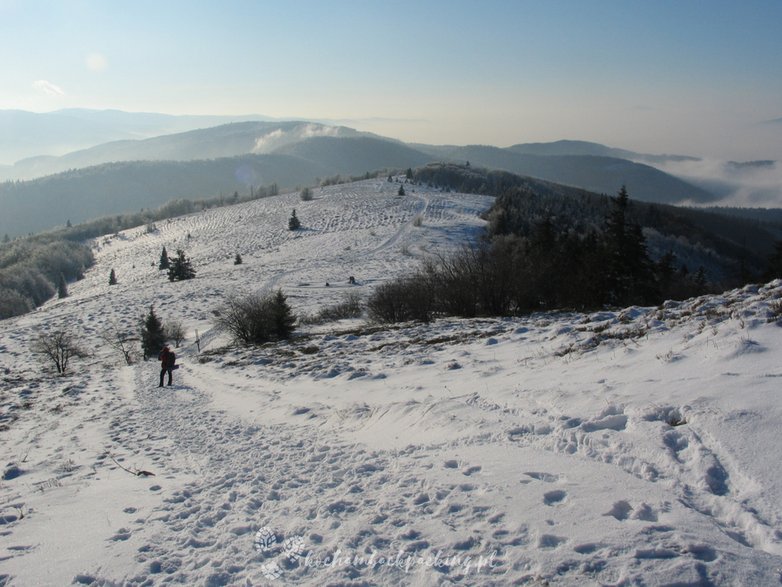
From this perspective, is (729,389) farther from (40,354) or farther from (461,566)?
(40,354)

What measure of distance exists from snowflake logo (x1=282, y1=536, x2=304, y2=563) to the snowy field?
0.04 m

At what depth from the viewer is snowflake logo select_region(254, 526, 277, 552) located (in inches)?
167

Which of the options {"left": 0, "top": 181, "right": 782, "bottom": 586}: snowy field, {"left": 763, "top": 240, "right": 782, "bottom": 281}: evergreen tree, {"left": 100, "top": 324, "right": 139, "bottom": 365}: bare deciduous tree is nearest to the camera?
{"left": 0, "top": 181, "right": 782, "bottom": 586}: snowy field

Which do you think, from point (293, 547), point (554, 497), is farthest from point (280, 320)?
point (554, 497)

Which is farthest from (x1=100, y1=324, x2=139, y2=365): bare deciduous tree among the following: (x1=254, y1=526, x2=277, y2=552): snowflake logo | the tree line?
(x1=254, y1=526, x2=277, y2=552): snowflake logo

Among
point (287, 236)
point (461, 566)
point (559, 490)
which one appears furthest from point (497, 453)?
point (287, 236)

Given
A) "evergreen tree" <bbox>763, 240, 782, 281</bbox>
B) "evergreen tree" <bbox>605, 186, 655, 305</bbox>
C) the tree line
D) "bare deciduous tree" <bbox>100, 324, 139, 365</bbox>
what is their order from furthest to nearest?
"evergreen tree" <bbox>763, 240, 782, 281</bbox>, "bare deciduous tree" <bbox>100, 324, 139, 365</bbox>, "evergreen tree" <bbox>605, 186, 655, 305</bbox>, the tree line

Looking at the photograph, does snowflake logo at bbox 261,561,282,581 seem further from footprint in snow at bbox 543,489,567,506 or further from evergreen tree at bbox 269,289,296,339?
evergreen tree at bbox 269,289,296,339

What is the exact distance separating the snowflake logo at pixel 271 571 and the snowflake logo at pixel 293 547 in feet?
0.46

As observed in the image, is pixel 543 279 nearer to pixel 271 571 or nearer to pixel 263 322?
pixel 263 322

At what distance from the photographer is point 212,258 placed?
6625 cm

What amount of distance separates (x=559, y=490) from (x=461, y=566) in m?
1.34

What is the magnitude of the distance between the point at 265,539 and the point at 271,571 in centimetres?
59

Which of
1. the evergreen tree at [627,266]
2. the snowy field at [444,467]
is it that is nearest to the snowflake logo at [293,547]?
the snowy field at [444,467]
